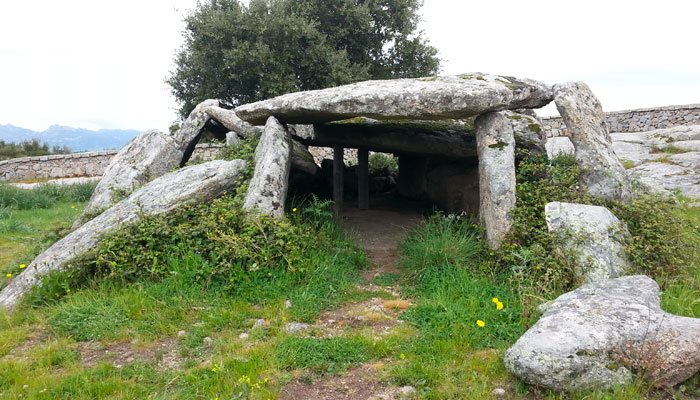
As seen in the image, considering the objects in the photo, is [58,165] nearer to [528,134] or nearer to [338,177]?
[338,177]

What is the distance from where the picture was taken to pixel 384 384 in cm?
395

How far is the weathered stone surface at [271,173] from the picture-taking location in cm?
675

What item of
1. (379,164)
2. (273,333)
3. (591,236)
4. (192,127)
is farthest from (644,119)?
(273,333)

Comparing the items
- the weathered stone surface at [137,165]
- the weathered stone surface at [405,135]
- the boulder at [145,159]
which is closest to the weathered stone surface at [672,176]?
the weathered stone surface at [405,135]

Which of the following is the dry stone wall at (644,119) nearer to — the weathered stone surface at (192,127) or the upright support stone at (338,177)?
the upright support stone at (338,177)

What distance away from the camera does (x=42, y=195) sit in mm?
13359

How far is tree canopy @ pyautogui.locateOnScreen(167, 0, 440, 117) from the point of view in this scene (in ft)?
61.2

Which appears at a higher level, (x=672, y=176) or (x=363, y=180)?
(x=363, y=180)

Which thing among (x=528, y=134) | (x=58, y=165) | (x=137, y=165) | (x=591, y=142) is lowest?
(x=58, y=165)

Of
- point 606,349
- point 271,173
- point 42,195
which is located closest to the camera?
point 606,349

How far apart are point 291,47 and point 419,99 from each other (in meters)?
13.4

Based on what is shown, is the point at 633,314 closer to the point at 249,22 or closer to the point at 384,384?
the point at 384,384

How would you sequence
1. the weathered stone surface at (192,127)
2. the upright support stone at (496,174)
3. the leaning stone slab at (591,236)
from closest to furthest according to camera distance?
the leaning stone slab at (591,236), the upright support stone at (496,174), the weathered stone surface at (192,127)

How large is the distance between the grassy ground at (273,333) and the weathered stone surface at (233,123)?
10.8 ft
